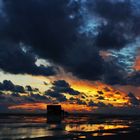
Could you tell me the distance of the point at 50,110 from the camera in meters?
124

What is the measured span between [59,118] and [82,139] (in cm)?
7254

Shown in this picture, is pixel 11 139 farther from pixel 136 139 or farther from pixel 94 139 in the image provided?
pixel 136 139

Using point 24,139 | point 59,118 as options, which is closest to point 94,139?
point 24,139

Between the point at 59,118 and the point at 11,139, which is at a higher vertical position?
the point at 59,118

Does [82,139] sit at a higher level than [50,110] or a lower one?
lower

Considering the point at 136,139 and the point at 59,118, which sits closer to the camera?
the point at 136,139

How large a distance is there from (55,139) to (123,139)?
8988 mm

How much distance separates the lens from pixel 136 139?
165 feet

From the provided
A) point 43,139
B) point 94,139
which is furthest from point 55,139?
point 94,139

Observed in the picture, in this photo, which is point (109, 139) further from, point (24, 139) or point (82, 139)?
point (24, 139)

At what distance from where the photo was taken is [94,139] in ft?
165

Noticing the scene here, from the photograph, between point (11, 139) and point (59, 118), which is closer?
point (11, 139)

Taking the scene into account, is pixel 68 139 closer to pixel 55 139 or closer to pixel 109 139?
pixel 55 139

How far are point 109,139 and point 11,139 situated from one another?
12.8 m
